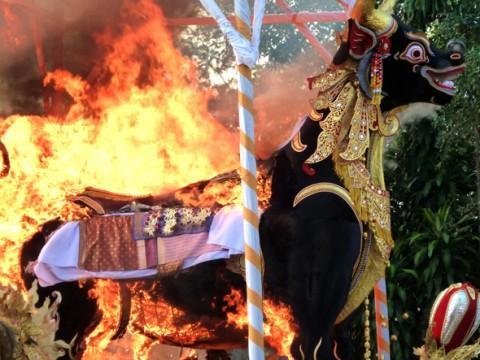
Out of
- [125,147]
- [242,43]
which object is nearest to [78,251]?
[125,147]

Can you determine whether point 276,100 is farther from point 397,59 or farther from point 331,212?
point 331,212

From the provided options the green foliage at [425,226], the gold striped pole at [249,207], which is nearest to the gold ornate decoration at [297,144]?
the gold striped pole at [249,207]

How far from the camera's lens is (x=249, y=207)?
4449 mm

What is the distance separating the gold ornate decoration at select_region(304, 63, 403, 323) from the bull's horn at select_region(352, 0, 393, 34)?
29cm

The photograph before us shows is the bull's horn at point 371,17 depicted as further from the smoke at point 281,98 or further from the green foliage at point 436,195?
the green foliage at point 436,195

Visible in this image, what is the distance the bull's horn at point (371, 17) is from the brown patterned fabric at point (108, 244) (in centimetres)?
202

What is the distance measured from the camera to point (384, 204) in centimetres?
527

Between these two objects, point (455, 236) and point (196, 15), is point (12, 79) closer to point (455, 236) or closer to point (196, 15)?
point (196, 15)

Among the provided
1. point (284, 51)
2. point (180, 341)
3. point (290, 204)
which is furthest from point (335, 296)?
point (284, 51)

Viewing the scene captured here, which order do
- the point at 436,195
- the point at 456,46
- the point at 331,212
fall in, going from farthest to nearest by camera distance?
the point at 436,195 < the point at 456,46 < the point at 331,212

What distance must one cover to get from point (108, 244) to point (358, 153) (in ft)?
5.79

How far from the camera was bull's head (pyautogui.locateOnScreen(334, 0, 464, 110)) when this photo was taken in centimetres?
524

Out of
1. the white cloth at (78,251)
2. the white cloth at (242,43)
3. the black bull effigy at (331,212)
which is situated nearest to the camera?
the white cloth at (242,43)

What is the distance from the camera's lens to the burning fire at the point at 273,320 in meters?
5.04
